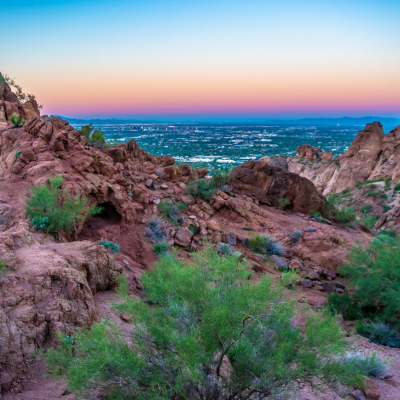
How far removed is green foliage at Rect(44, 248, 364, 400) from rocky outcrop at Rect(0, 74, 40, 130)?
46.3 ft

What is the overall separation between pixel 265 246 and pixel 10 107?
14659 mm

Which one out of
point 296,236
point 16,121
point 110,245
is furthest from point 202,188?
point 16,121

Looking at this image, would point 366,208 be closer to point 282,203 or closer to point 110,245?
point 282,203

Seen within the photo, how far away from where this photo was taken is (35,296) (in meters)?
5.54

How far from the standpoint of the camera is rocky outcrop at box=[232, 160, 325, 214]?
70.5ft

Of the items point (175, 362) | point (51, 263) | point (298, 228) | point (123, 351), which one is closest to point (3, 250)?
point (51, 263)

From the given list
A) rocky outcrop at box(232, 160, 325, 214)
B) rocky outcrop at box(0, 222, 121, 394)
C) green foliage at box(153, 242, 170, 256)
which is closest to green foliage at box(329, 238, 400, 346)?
green foliage at box(153, 242, 170, 256)

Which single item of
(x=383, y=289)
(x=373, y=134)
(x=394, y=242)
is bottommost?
(x=383, y=289)

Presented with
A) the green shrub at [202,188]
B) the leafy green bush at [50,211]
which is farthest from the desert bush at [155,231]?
the green shrub at [202,188]

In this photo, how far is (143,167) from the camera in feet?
57.3

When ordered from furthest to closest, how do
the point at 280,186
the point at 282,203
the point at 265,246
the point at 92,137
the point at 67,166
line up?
1. the point at 280,186
2. the point at 282,203
3. the point at 92,137
4. the point at 265,246
5. the point at 67,166

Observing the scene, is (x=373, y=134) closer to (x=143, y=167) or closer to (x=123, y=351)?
(x=143, y=167)

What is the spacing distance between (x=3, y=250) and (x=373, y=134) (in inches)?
2076

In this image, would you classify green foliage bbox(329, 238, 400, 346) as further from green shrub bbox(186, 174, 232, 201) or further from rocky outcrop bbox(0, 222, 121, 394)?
green shrub bbox(186, 174, 232, 201)
